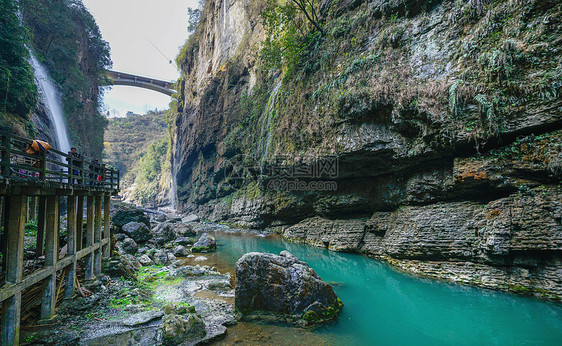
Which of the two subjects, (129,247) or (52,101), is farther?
(52,101)

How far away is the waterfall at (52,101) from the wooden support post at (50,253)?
809 inches

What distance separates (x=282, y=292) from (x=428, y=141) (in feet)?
27.4

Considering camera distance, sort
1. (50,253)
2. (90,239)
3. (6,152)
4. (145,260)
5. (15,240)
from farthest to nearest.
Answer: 1. (145,260)
2. (90,239)
3. (50,253)
4. (15,240)
5. (6,152)

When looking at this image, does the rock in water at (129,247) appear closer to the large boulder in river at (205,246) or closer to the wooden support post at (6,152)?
the large boulder in river at (205,246)

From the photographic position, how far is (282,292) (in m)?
6.02

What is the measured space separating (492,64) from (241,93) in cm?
2410

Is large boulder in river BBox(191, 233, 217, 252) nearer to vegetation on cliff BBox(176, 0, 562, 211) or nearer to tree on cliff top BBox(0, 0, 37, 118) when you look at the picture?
vegetation on cliff BBox(176, 0, 562, 211)

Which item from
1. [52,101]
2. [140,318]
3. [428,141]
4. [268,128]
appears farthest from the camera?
[52,101]

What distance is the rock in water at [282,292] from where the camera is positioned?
5.79 meters

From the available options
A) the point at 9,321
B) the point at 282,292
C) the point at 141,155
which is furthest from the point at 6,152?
the point at 141,155

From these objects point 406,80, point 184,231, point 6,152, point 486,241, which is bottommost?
point 184,231

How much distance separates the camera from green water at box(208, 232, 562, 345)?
515cm

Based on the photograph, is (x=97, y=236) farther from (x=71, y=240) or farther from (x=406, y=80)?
(x=406, y=80)

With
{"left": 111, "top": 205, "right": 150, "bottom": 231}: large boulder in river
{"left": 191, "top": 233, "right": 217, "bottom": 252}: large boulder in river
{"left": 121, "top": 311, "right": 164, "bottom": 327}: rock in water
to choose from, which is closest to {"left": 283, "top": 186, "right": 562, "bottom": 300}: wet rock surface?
{"left": 191, "top": 233, "right": 217, "bottom": 252}: large boulder in river
